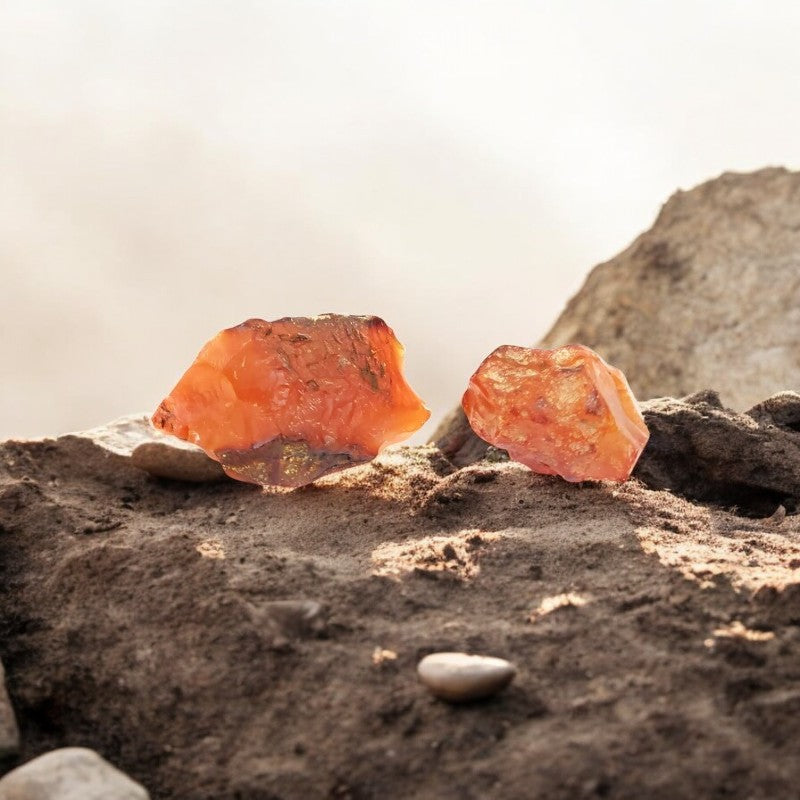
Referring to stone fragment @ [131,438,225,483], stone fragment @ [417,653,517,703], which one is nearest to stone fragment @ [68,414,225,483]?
stone fragment @ [131,438,225,483]

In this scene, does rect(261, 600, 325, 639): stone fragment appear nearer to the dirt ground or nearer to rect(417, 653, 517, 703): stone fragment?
the dirt ground

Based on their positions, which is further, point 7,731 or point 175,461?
point 175,461

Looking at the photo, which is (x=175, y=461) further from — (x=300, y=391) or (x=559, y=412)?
(x=559, y=412)

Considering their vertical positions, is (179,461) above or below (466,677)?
above

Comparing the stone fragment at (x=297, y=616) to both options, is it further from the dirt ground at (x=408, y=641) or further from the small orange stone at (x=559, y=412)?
the small orange stone at (x=559, y=412)

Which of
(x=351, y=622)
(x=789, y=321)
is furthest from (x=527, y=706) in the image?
(x=789, y=321)

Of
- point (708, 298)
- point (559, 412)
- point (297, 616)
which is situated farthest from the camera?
point (708, 298)

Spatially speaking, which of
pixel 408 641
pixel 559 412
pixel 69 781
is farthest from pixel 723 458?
pixel 69 781
